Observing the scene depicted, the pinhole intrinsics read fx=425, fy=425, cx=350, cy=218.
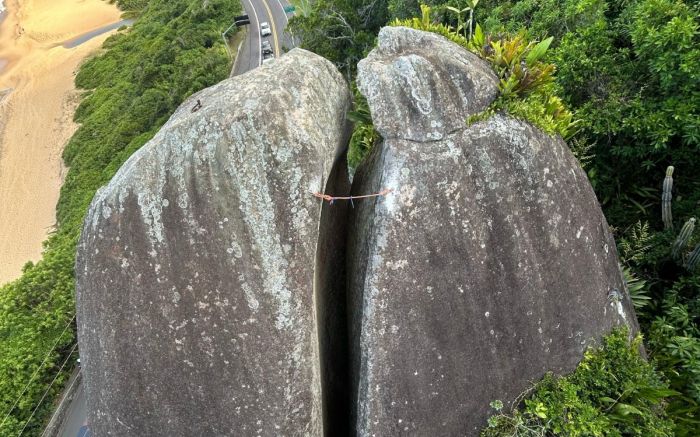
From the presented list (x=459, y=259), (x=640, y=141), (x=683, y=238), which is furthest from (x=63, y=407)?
(x=640, y=141)

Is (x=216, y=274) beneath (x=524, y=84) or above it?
beneath

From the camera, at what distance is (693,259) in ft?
23.4

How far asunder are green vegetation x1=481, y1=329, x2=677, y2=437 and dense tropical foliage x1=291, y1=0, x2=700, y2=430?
0.03 metres

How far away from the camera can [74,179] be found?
30.0m

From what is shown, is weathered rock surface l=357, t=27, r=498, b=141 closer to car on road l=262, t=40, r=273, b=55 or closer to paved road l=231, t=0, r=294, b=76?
paved road l=231, t=0, r=294, b=76

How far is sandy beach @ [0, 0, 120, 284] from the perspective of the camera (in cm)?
2959

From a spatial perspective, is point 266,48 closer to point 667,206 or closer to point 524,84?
point 524,84

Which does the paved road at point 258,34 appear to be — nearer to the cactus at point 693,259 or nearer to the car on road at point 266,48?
the car on road at point 266,48

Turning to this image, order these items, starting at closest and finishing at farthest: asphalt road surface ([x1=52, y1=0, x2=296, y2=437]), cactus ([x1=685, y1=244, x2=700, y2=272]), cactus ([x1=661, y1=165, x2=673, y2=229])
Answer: cactus ([x1=685, y1=244, x2=700, y2=272])
cactus ([x1=661, y1=165, x2=673, y2=229])
asphalt road surface ([x1=52, y1=0, x2=296, y2=437])

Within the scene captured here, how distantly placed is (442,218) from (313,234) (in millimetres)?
1680

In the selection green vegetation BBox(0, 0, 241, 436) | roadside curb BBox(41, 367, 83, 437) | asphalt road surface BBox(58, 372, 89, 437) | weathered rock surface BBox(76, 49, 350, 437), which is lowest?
asphalt road surface BBox(58, 372, 89, 437)

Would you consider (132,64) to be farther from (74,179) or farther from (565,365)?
(565,365)

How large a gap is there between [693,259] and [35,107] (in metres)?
48.4

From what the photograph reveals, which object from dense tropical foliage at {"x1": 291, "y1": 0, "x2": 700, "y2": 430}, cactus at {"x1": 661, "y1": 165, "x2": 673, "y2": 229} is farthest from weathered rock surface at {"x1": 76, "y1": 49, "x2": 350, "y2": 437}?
cactus at {"x1": 661, "y1": 165, "x2": 673, "y2": 229}
